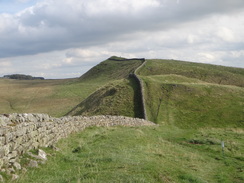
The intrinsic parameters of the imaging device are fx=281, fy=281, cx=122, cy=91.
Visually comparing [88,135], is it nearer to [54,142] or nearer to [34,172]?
[54,142]

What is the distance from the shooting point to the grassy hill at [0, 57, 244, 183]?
10.4 metres

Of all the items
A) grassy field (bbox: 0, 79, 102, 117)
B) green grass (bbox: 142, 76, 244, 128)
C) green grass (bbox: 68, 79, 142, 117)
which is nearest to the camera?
green grass (bbox: 142, 76, 244, 128)

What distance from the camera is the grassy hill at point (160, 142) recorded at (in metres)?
10.4

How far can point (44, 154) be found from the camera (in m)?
12.1

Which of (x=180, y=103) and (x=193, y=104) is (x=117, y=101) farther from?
(x=193, y=104)

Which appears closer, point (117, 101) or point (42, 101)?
point (117, 101)

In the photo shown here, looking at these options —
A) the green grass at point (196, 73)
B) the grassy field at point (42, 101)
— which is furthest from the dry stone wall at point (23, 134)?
the green grass at point (196, 73)

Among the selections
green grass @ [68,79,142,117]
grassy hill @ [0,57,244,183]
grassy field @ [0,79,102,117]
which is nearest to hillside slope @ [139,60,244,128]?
grassy hill @ [0,57,244,183]

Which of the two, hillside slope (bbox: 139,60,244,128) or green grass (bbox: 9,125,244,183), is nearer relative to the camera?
green grass (bbox: 9,125,244,183)

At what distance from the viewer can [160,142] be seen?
775 inches

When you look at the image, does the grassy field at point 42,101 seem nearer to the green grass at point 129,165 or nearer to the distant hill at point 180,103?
the distant hill at point 180,103

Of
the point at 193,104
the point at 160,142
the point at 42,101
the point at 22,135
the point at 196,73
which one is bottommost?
the point at 42,101

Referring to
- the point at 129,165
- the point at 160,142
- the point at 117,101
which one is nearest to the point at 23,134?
the point at 129,165

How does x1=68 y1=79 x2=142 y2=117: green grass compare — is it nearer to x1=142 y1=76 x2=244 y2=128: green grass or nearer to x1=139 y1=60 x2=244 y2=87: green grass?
x1=142 y1=76 x2=244 y2=128: green grass
